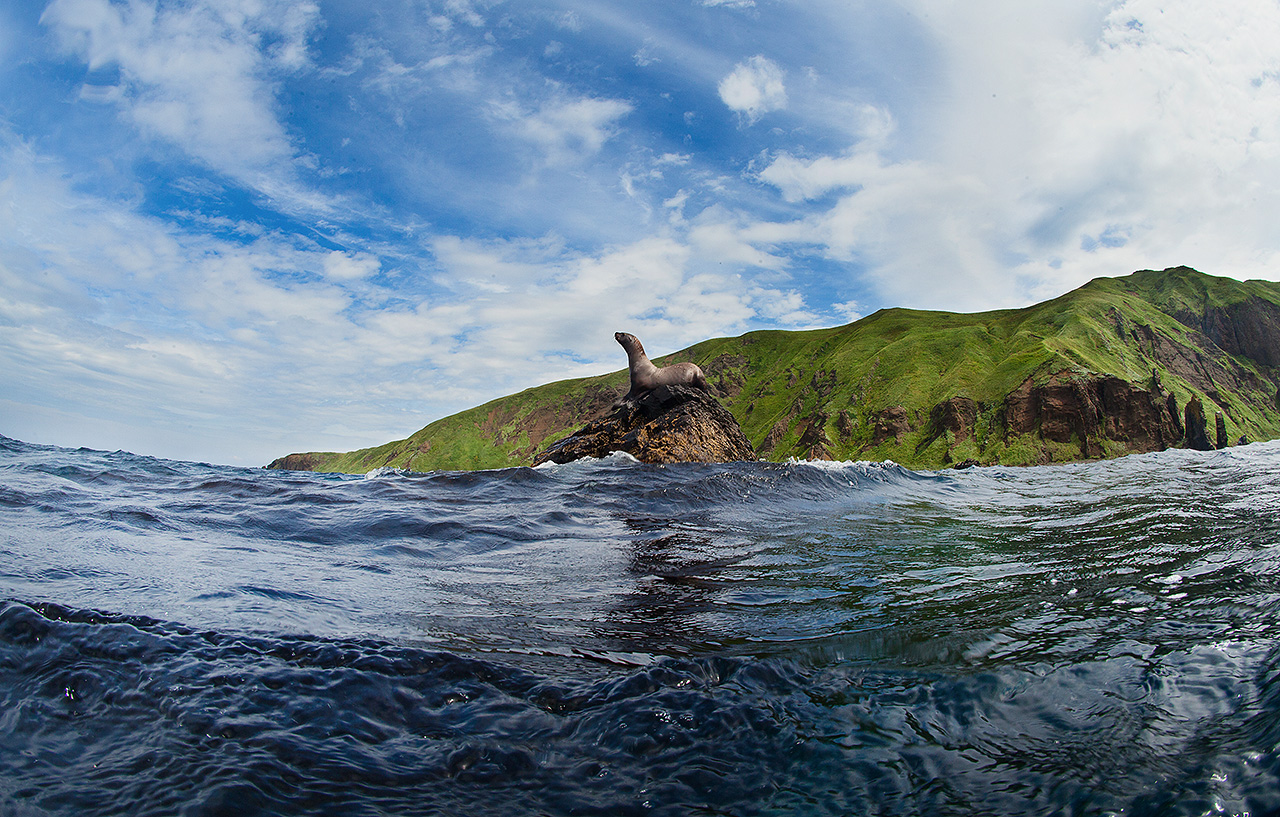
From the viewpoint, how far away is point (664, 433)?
22.1 meters

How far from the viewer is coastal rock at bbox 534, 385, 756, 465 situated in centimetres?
2177

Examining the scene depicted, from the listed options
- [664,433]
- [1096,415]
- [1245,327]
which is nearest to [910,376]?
[1096,415]

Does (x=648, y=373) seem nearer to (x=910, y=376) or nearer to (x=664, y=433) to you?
(x=664, y=433)

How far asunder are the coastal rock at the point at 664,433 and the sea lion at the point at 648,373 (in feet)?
1.63

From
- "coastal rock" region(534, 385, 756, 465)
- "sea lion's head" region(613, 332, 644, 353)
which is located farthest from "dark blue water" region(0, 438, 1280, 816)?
"sea lion's head" region(613, 332, 644, 353)

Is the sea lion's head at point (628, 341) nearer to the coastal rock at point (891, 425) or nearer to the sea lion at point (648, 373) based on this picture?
the sea lion at point (648, 373)

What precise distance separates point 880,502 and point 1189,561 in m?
8.55

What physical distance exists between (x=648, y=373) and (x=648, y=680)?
22.9 m

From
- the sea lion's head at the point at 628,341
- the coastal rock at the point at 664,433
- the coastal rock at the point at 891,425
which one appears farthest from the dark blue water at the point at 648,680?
the coastal rock at the point at 891,425

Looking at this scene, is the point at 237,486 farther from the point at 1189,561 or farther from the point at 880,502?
the point at 1189,561

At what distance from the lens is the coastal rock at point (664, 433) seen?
21766 mm

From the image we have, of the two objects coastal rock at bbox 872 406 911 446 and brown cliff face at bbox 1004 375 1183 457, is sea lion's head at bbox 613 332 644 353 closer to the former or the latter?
brown cliff face at bbox 1004 375 1183 457

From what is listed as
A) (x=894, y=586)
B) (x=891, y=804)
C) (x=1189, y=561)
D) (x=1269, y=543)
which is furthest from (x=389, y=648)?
(x=1269, y=543)

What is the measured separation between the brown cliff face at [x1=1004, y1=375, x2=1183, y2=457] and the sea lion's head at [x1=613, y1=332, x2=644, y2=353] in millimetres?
86013
